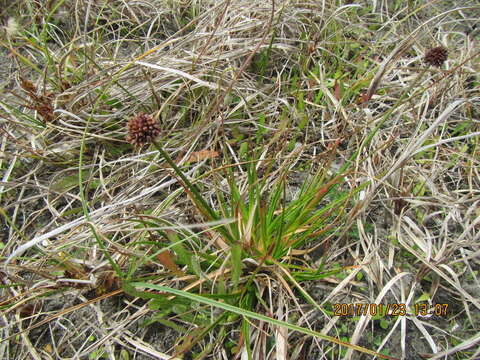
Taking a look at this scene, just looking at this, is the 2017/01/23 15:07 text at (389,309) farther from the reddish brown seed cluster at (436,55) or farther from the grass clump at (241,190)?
the reddish brown seed cluster at (436,55)

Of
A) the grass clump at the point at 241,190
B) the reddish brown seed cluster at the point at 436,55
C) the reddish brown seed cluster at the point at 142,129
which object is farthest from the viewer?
the reddish brown seed cluster at the point at 436,55

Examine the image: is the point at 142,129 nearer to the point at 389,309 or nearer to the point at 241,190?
the point at 241,190

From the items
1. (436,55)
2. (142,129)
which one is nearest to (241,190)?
(142,129)

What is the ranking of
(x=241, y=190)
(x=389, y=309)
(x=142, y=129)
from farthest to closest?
(x=241, y=190), (x=389, y=309), (x=142, y=129)

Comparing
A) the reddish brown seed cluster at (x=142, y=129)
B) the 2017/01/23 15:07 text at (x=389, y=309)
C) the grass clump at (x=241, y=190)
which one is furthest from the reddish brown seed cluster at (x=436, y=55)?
the reddish brown seed cluster at (x=142, y=129)

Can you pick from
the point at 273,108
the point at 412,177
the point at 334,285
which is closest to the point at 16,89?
the point at 273,108

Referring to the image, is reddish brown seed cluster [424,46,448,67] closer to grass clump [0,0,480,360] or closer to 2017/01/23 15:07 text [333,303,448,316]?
grass clump [0,0,480,360]

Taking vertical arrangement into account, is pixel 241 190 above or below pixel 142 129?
below

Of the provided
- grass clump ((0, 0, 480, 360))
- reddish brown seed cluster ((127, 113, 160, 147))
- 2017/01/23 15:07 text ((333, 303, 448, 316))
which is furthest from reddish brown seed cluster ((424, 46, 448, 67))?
reddish brown seed cluster ((127, 113, 160, 147))

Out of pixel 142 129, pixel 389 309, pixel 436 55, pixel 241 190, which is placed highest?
pixel 142 129

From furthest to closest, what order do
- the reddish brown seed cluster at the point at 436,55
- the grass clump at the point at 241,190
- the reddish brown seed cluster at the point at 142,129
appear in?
the reddish brown seed cluster at the point at 436,55 → the grass clump at the point at 241,190 → the reddish brown seed cluster at the point at 142,129
